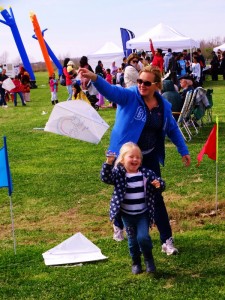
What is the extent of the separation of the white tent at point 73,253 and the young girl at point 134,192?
2.37ft

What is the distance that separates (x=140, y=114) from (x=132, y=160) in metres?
0.58

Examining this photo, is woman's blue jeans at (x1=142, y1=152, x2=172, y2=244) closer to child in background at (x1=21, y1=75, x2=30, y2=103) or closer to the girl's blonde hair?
the girl's blonde hair

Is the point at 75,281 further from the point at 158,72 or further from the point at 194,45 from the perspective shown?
the point at 194,45

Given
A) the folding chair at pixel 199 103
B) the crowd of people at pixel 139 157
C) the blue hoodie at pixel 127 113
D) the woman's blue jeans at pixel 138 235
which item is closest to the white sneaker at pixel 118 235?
the crowd of people at pixel 139 157

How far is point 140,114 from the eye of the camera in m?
5.14

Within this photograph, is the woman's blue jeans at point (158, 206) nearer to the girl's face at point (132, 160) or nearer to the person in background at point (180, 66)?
the girl's face at point (132, 160)

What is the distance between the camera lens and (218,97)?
22.4 m

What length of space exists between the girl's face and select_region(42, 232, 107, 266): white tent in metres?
1.12

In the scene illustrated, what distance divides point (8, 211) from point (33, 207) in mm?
349

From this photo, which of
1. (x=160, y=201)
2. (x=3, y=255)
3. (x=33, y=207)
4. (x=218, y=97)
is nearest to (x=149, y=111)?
(x=160, y=201)

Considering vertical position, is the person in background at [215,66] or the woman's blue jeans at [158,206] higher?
the woman's blue jeans at [158,206]

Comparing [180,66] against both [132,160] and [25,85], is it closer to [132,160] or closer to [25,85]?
[25,85]

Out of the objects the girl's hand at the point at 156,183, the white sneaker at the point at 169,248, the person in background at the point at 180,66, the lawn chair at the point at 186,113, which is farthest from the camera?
the person in background at the point at 180,66

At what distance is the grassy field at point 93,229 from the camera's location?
4730 millimetres
